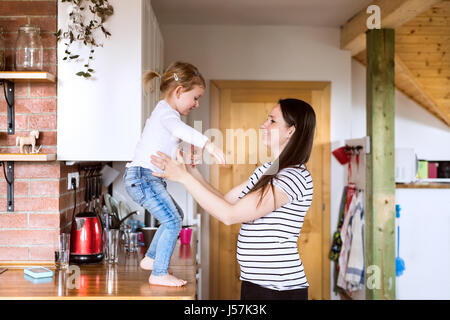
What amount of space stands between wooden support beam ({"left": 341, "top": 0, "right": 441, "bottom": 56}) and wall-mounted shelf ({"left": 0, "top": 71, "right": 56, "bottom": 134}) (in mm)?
2172

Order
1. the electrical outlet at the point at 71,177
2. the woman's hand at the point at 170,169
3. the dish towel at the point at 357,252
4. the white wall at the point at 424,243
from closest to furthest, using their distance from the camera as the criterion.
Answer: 1. the woman's hand at the point at 170,169
2. the electrical outlet at the point at 71,177
3. the dish towel at the point at 357,252
4. the white wall at the point at 424,243

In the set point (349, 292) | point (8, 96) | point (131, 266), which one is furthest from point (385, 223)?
point (8, 96)

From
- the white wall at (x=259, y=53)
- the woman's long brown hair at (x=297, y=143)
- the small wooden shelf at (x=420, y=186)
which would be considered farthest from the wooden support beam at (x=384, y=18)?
the woman's long brown hair at (x=297, y=143)

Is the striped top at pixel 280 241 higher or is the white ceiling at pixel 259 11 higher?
the white ceiling at pixel 259 11

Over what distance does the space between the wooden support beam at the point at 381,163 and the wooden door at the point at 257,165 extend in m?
0.77

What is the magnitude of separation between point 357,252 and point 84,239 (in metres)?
2.35

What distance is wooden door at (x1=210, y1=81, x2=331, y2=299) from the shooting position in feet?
15.0

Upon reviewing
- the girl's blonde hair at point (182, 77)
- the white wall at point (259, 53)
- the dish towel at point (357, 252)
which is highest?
the white wall at point (259, 53)

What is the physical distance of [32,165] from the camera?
2492 mm

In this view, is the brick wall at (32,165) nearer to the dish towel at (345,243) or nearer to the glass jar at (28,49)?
the glass jar at (28,49)

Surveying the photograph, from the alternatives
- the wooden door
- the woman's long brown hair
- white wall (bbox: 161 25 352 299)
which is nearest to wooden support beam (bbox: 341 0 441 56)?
white wall (bbox: 161 25 352 299)

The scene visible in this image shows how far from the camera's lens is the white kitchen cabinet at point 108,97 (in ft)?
8.12

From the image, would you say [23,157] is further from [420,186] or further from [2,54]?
[420,186]

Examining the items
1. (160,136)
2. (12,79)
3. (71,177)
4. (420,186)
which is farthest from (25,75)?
(420,186)
